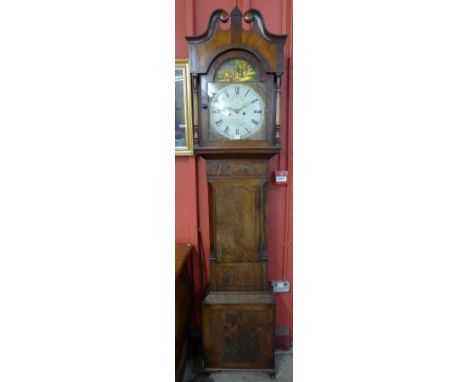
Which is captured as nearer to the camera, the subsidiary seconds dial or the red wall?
the subsidiary seconds dial

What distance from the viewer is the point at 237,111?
1.32 metres

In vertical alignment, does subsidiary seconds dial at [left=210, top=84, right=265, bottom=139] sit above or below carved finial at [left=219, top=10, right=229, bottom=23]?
below

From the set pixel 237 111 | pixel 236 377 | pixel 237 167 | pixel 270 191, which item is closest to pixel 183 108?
pixel 237 111

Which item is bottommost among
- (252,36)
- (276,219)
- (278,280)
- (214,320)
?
(214,320)

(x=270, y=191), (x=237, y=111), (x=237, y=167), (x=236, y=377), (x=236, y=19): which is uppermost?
(x=236, y=19)

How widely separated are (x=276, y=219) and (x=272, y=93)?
0.77 meters

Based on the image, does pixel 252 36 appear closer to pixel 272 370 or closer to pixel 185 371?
pixel 272 370

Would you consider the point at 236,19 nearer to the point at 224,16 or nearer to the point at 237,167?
the point at 224,16

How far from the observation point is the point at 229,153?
4.34 ft

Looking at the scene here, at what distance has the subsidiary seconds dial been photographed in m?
1.31

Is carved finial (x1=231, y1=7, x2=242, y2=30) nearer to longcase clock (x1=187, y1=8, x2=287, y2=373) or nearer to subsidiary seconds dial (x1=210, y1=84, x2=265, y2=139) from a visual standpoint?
longcase clock (x1=187, y1=8, x2=287, y2=373)

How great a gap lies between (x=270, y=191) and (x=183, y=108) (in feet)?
2.38

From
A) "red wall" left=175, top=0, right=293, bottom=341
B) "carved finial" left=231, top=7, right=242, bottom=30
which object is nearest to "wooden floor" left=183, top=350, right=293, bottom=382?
"red wall" left=175, top=0, right=293, bottom=341

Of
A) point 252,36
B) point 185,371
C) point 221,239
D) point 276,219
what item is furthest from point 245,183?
point 185,371
